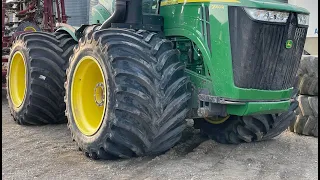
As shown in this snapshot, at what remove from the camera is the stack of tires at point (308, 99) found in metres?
6.05

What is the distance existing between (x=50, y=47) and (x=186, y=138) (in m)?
2.31

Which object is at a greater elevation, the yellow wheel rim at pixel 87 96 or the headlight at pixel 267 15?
the headlight at pixel 267 15

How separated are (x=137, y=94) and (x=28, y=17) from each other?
7548 mm

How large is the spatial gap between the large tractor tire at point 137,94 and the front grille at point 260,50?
0.58m

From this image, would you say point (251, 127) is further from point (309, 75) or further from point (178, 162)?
point (309, 75)

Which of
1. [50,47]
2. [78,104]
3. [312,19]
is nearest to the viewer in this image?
[78,104]

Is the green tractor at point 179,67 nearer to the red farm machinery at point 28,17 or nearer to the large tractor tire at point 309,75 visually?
the large tractor tire at point 309,75

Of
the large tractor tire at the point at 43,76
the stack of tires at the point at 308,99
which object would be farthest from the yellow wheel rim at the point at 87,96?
the stack of tires at the point at 308,99

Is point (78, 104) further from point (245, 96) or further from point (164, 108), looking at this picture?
point (245, 96)

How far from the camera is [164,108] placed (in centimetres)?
414

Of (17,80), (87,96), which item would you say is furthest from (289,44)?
(17,80)

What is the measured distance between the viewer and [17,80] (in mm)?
6949

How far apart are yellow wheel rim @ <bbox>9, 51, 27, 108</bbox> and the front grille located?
3900mm

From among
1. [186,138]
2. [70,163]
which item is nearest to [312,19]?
[186,138]
